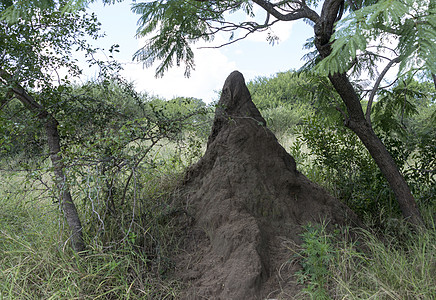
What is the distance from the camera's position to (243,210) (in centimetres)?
326

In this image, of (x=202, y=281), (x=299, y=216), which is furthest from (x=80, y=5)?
(x=299, y=216)

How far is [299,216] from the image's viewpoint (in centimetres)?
349

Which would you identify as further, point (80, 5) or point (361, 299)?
point (361, 299)

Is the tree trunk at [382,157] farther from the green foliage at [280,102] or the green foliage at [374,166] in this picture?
the green foliage at [280,102]

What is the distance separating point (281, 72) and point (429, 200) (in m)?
12.1

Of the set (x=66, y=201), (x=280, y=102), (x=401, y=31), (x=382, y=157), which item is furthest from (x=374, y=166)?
(x=280, y=102)

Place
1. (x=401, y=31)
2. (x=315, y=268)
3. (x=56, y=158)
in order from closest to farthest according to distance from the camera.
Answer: (x=401, y=31)
(x=315, y=268)
(x=56, y=158)

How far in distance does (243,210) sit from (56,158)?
1883 millimetres

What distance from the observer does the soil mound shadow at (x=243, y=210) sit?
2.87m

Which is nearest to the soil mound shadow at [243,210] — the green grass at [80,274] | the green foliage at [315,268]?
the green foliage at [315,268]

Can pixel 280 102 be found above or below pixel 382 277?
above

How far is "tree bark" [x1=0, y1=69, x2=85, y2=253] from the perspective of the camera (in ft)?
11.2

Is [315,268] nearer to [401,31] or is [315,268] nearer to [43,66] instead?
[401,31]

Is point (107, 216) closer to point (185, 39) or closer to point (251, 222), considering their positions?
point (251, 222)
